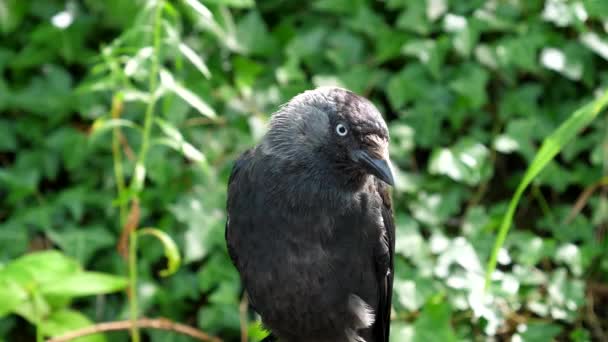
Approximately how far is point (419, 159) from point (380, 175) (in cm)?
171

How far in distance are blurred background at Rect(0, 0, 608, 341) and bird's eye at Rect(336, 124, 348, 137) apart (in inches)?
40.7

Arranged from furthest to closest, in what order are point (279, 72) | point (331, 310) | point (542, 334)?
point (279, 72), point (542, 334), point (331, 310)

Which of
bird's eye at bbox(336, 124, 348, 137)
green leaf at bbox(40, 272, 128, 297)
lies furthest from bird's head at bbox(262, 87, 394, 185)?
green leaf at bbox(40, 272, 128, 297)

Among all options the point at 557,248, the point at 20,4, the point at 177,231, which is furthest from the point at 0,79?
the point at 557,248

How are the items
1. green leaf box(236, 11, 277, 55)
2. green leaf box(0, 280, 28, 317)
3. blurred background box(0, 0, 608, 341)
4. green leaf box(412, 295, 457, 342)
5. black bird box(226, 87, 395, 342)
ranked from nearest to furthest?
black bird box(226, 87, 395, 342)
green leaf box(0, 280, 28, 317)
green leaf box(412, 295, 457, 342)
blurred background box(0, 0, 608, 341)
green leaf box(236, 11, 277, 55)

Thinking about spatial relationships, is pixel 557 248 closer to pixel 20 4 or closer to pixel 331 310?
pixel 331 310

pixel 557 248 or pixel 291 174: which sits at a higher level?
pixel 291 174

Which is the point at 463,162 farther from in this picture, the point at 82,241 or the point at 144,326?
the point at 82,241

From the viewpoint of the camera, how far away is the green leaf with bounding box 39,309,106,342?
325 centimetres

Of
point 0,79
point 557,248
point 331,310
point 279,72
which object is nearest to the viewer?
point 331,310

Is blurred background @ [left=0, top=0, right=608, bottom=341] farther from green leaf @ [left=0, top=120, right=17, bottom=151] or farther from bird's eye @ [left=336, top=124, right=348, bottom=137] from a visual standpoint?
bird's eye @ [left=336, top=124, right=348, bottom=137]

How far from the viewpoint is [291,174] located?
8.16 ft

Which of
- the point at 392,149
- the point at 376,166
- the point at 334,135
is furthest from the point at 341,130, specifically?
the point at 392,149

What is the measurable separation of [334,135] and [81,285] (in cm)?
126
